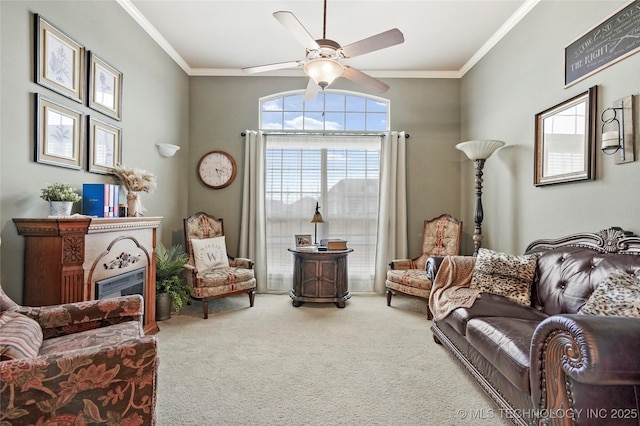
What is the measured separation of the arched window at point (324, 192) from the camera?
14.9 feet

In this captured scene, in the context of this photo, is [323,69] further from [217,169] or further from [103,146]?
[217,169]

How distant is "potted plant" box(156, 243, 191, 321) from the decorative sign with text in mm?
4088

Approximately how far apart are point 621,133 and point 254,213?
378cm

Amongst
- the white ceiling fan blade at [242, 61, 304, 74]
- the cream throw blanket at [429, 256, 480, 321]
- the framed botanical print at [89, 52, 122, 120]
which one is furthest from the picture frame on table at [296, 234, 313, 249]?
the framed botanical print at [89, 52, 122, 120]

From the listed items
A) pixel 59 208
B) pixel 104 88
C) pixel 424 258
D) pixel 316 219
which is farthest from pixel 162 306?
pixel 424 258

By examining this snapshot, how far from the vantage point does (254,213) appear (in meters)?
4.43

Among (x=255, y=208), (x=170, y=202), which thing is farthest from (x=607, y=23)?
(x=170, y=202)

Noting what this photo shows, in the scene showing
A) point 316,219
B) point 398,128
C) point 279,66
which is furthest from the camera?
point 398,128

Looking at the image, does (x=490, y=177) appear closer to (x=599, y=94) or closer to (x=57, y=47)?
(x=599, y=94)

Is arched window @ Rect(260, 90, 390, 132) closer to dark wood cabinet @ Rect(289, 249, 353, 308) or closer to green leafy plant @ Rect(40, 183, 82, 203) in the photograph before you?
dark wood cabinet @ Rect(289, 249, 353, 308)

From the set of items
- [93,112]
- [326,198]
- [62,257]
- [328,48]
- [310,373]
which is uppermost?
[328,48]

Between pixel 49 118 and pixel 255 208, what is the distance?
248 centimetres

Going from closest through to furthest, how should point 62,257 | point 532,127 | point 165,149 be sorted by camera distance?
point 62,257
point 532,127
point 165,149

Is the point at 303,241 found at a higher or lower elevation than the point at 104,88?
lower
